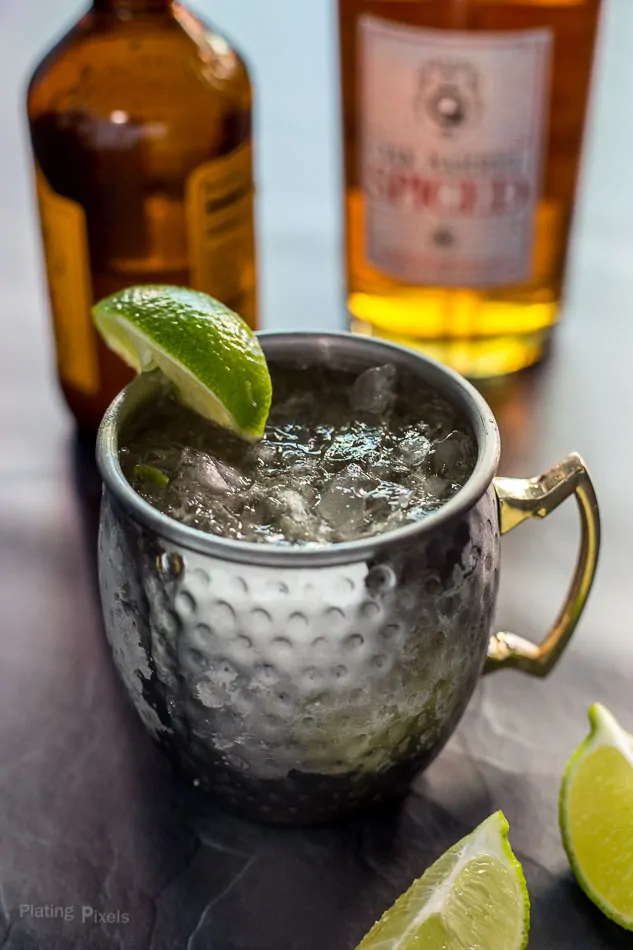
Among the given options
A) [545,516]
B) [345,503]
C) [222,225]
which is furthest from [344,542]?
[222,225]

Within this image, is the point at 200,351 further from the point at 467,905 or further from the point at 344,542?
the point at 467,905

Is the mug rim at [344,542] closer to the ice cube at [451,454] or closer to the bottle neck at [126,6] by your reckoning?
the ice cube at [451,454]

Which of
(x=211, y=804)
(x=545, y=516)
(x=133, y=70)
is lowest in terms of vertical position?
(x=211, y=804)

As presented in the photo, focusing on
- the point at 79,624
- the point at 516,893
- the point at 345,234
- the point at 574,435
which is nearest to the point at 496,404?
the point at 574,435

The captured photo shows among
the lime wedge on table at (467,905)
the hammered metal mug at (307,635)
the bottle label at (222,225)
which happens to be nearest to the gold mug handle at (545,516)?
the hammered metal mug at (307,635)

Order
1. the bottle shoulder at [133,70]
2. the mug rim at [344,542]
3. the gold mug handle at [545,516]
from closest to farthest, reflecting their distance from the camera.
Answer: the mug rim at [344,542] → the gold mug handle at [545,516] → the bottle shoulder at [133,70]

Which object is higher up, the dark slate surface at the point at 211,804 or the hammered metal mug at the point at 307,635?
the hammered metal mug at the point at 307,635

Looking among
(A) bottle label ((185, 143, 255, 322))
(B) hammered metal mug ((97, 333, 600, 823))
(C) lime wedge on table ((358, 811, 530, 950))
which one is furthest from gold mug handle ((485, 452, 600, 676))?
(A) bottle label ((185, 143, 255, 322))
